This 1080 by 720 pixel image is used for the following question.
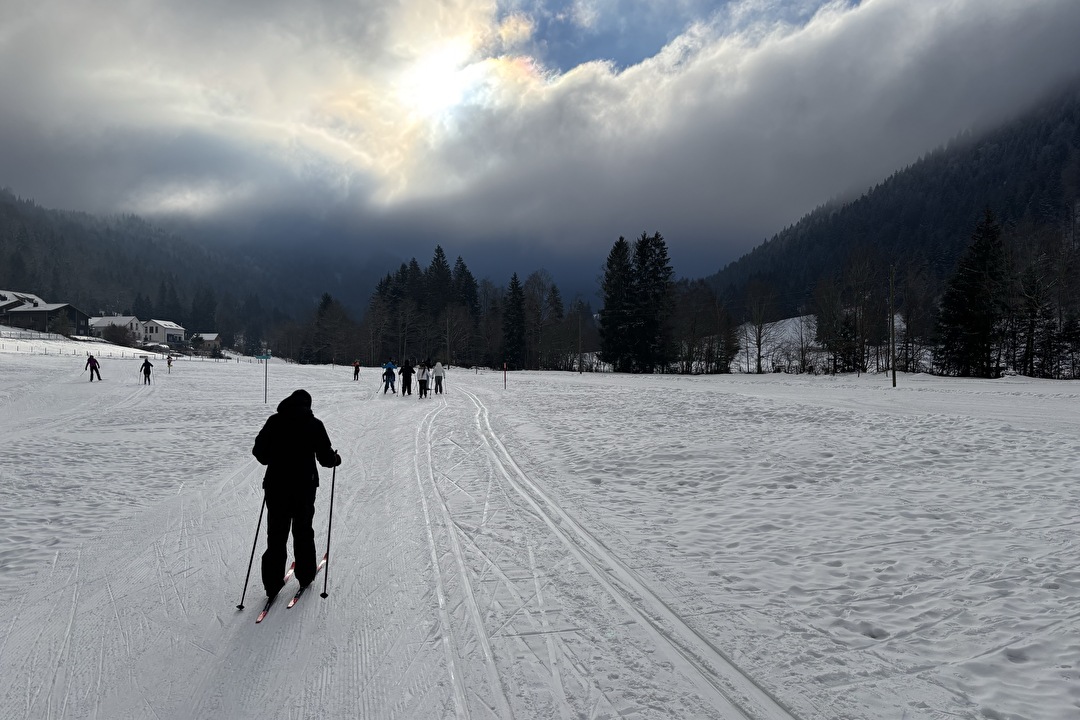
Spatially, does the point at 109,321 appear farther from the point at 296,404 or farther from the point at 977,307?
the point at 977,307

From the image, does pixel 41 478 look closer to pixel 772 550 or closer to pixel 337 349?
pixel 772 550

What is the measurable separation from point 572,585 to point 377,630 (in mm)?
1788

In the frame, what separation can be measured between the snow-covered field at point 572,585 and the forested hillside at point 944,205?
3426 inches

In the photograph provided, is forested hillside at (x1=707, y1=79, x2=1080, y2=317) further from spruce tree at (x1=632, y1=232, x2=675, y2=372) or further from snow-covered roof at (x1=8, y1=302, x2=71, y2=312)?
snow-covered roof at (x1=8, y1=302, x2=71, y2=312)

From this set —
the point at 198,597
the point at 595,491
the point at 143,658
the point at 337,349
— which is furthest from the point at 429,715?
the point at 337,349

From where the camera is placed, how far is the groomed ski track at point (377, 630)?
304 cm

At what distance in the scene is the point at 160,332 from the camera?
12719 centimetres

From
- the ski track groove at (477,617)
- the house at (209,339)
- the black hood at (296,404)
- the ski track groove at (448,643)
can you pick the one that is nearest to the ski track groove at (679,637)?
the ski track groove at (477,617)

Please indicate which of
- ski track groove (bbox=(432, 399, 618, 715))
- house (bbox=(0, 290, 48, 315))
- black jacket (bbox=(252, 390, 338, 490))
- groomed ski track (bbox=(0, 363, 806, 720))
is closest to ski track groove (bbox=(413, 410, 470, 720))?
groomed ski track (bbox=(0, 363, 806, 720))

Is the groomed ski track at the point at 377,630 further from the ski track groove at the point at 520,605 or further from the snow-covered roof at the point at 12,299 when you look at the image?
the snow-covered roof at the point at 12,299

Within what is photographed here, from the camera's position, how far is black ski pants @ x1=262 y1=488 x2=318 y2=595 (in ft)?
13.9

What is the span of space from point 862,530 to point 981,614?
1864 millimetres

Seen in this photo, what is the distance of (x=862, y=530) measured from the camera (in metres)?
5.89

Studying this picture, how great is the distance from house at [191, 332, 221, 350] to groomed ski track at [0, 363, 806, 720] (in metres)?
137
